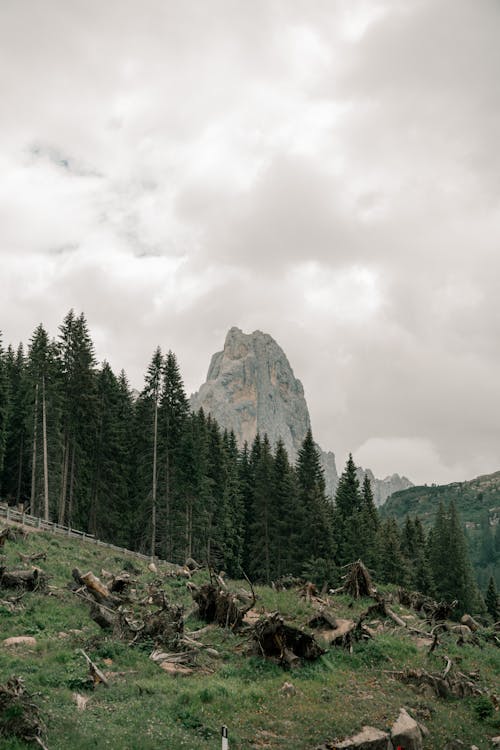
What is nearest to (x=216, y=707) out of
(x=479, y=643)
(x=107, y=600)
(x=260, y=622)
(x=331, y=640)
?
(x=260, y=622)

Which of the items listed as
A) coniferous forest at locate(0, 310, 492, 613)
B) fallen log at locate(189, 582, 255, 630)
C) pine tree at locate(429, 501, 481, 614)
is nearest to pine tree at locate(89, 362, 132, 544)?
coniferous forest at locate(0, 310, 492, 613)

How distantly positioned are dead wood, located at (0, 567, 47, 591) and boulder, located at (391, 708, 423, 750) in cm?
1502

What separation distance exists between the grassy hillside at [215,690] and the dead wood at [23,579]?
0.53m

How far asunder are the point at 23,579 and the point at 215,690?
11566 millimetres

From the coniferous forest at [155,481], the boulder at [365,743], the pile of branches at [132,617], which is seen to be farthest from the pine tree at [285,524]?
the boulder at [365,743]

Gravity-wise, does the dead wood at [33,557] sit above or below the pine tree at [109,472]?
below

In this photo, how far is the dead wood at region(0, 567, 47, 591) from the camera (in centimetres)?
2200

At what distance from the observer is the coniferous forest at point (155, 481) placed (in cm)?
4738

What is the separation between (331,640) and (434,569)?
189 ft

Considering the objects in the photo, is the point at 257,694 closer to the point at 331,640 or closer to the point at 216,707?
the point at 216,707

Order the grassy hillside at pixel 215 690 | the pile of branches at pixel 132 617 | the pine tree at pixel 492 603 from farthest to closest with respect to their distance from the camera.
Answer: the pine tree at pixel 492 603 → the pile of branches at pixel 132 617 → the grassy hillside at pixel 215 690

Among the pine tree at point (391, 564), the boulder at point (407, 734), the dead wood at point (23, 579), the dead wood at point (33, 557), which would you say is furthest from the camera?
the pine tree at point (391, 564)

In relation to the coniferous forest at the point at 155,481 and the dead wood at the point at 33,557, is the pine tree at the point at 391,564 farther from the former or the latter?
the dead wood at the point at 33,557

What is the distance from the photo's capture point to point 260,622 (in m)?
18.1
